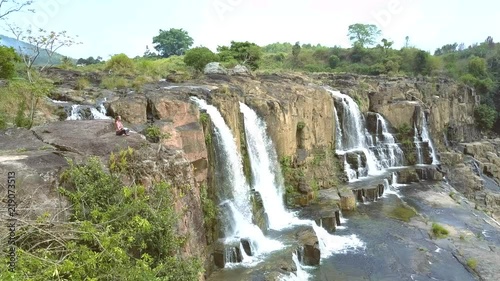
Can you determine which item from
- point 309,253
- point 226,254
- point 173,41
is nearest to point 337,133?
point 309,253

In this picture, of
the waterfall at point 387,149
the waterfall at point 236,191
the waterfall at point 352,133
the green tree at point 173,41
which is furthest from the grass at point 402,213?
the green tree at point 173,41

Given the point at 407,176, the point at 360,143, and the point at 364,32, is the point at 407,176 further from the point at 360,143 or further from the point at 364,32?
the point at 364,32

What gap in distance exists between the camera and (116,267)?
19.7 ft

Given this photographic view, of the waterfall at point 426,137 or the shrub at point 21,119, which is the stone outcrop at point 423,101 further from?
the shrub at point 21,119

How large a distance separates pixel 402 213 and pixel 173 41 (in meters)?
43.8

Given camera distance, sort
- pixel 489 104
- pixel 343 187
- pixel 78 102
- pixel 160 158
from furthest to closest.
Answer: pixel 489 104 → pixel 343 187 → pixel 78 102 → pixel 160 158

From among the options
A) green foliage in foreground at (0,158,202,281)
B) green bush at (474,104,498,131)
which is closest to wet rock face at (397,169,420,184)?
green foliage in foreground at (0,158,202,281)

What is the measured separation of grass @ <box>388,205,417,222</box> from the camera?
1640cm

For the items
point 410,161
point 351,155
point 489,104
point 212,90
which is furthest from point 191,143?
point 489,104

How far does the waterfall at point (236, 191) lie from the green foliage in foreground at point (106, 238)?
4.92 metres

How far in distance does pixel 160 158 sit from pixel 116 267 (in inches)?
127

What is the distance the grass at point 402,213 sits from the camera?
53.8 feet

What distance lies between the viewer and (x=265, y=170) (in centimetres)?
1623

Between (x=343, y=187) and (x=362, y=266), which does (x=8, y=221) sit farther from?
(x=343, y=187)
